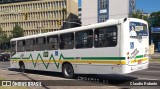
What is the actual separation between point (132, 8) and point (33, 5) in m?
51.1

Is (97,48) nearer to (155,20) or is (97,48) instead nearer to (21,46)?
(21,46)

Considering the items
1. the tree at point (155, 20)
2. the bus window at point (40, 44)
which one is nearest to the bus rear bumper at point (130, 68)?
the bus window at point (40, 44)

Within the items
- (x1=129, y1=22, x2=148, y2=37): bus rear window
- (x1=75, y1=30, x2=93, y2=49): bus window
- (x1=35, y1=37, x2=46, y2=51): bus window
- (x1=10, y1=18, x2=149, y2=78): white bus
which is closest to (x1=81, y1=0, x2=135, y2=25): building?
(x1=35, y1=37, x2=46, y2=51): bus window

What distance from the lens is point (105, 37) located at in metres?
14.4

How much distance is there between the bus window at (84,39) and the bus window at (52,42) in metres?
2.15

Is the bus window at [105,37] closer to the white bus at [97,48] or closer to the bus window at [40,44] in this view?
the white bus at [97,48]

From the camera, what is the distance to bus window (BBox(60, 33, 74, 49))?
16672 mm

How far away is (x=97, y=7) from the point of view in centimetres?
9150

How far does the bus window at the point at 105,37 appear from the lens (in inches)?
547

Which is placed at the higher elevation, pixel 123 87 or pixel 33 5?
pixel 33 5

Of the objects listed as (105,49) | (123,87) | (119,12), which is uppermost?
(119,12)

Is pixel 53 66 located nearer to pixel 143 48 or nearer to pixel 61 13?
pixel 143 48

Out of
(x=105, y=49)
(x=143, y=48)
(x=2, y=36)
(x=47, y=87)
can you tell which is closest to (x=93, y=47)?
(x=105, y=49)

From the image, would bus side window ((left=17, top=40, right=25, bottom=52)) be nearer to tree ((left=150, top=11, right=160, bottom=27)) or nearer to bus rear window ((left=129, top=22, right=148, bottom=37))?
bus rear window ((left=129, top=22, right=148, bottom=37))
